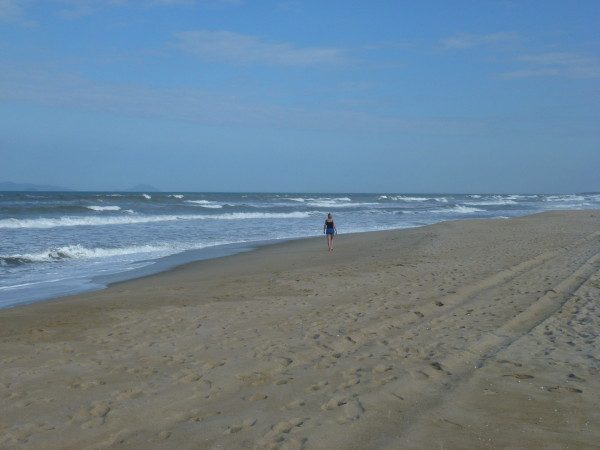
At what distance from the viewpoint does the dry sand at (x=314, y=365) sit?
4387 millimetres

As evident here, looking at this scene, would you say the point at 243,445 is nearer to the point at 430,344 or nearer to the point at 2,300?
the point at 430,344

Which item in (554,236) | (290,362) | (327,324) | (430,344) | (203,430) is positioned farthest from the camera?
(554,236)

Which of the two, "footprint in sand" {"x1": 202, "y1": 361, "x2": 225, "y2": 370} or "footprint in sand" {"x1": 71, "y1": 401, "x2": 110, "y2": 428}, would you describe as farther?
"footprint in sand" {"x1": 202, "y1": 361, "x2": 225, "y2": 370}

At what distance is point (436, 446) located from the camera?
4.07 meters

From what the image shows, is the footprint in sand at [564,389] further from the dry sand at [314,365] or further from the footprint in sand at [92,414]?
the footprint in sand at [92,414]

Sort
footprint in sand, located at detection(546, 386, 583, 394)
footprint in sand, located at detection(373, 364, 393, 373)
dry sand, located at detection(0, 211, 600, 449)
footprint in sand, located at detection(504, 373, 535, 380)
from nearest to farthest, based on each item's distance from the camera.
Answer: dry sand, located at detection(0, 211, 600, 449) → footprint in sand, located at detection(546, 386, 583, 394) → footprint in sand, located at detection(504, 373, 535, 380) → footprint in sand, located at detection(373, 364, 393, 373)

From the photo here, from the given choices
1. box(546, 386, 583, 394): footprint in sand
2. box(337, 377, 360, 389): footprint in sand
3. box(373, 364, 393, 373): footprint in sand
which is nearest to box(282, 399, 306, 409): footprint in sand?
box(337, 377, 360, 389): footprint in sand

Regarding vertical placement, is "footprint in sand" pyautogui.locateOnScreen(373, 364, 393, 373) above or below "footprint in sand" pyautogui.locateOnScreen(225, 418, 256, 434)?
above

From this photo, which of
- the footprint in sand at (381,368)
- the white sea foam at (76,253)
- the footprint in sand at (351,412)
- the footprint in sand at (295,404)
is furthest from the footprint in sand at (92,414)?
the white sea foam at (76,253)

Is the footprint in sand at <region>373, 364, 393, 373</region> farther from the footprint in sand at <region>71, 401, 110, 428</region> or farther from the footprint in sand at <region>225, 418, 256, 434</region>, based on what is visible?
the footprint in sand at <region>71, 401, 110, 428</region>

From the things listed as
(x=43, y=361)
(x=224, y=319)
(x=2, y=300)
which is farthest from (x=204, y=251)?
(x=43, y=361)

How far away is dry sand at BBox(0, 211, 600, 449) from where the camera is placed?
173 inches

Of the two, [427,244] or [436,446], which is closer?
[436,446]

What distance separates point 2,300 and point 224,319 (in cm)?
515
